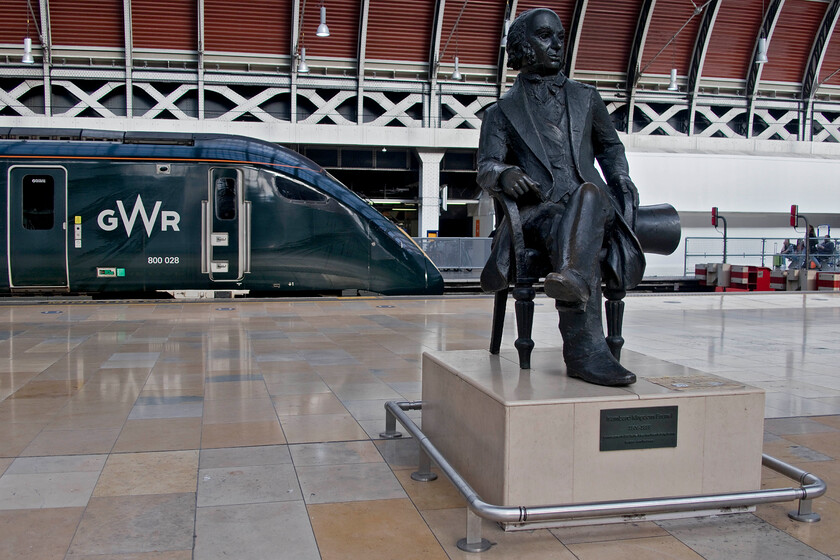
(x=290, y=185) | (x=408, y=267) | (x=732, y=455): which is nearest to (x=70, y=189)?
(x=290, y=185)

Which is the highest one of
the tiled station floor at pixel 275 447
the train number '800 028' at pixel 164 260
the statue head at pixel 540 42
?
the statue head at pixel 540 42

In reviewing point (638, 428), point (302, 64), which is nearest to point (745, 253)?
point (302, 64)

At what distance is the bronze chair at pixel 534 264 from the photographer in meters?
4.02

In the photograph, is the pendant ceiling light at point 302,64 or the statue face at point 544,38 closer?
the statue face at point 544,38

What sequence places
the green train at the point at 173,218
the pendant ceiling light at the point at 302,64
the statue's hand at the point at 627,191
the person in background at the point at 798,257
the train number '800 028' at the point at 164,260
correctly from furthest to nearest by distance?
the pendant ceiling light at the point at 302,64
the person in background at the point at 798,257
the train number '800 028' at the point at 164,260
the green train at the point at 173,218
the statue's hand at the point at 627,191

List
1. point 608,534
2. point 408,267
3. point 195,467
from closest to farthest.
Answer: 1. point 608,534
2. point 195,467
3. point 408,267

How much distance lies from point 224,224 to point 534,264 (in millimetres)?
10498

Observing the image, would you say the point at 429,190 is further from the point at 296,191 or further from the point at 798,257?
the point at 296,191

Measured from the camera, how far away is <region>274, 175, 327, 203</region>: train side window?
13719 millimetres

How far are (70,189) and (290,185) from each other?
381cm

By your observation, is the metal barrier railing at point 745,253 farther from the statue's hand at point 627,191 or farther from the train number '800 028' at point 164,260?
the statue's hand at point 627,191

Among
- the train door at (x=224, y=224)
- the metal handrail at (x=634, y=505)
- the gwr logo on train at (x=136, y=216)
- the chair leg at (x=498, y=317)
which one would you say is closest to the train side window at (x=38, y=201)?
the gwr logo on train at (x=136, y=216)

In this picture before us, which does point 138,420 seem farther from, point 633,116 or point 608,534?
point 633,116

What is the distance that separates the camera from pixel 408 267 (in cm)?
1462
